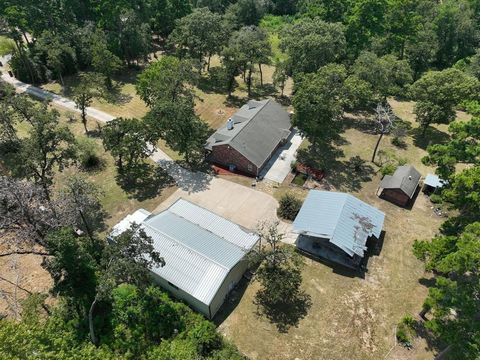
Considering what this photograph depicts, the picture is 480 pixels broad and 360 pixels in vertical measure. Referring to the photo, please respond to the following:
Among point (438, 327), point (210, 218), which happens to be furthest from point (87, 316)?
point (438, 327)

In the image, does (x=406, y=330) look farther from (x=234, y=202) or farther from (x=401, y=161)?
(x=401, y=161)

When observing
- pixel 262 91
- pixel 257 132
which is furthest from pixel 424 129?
pixel 262 91

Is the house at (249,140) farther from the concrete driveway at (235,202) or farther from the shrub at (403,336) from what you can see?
the shrub at (403,336)

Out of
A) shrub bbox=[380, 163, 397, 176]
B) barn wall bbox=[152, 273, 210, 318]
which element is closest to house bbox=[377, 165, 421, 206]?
shrub bbox=[380, 163, 397, 176]

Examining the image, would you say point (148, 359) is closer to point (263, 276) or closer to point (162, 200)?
point (263, 276)

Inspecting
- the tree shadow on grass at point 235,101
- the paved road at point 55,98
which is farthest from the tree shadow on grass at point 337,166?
the paved road at point 55,98
